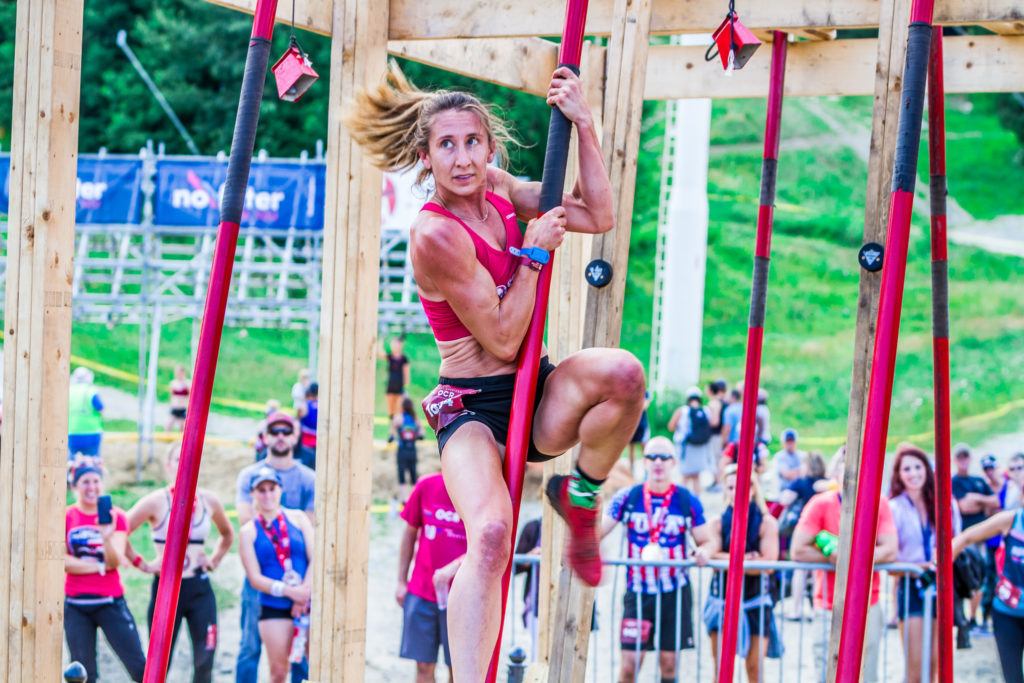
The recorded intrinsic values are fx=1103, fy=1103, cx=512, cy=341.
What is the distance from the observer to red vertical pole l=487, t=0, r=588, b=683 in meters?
2.71

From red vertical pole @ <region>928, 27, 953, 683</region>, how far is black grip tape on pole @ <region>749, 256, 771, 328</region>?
0.68 meters

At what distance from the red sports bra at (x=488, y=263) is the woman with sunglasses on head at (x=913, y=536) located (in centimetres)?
374

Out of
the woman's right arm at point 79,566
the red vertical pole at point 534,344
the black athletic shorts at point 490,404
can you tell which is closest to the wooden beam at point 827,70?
the red vertical pole at point 534,344

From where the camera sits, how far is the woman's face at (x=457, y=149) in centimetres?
288

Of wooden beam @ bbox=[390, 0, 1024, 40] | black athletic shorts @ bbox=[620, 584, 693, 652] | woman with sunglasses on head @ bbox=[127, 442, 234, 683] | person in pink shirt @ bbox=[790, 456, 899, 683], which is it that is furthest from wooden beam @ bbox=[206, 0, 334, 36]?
person in pink shirt @ bbox=[790, 456, 899, 683]

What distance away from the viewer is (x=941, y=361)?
4027 mm

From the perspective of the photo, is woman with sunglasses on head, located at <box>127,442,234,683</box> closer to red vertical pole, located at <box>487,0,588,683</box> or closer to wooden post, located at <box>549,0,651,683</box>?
wooden post, located at <box>549,0,651,683</box>

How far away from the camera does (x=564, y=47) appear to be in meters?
2.81

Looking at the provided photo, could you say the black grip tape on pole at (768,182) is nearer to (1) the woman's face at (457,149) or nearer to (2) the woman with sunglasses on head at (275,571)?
(1) the woman's face at (457,149)

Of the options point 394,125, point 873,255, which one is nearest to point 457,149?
point 394,125

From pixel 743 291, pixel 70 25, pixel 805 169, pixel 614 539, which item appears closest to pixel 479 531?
pixel 70 25

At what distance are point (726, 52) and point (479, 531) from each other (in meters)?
1.97

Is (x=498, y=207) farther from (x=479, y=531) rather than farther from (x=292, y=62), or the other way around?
(x=292, y=62)

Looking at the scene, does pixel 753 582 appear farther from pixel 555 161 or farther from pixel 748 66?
pixel 555 161
